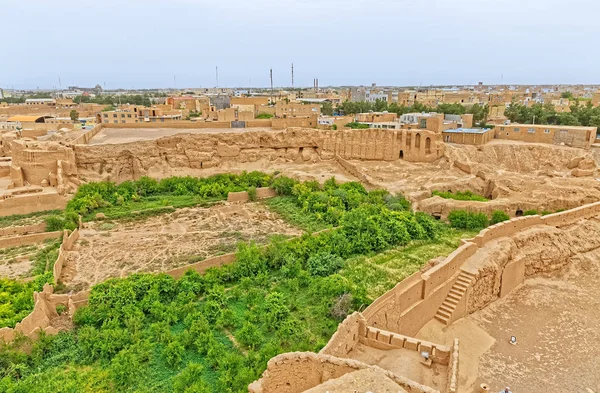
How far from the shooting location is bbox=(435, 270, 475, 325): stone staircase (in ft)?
37.0

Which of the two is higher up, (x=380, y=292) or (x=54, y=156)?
(x=54, y=156)

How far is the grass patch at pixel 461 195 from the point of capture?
59.9 ft

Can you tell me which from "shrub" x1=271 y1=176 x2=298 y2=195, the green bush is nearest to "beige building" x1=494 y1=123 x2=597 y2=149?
the green bush

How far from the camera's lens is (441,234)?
1611 centimetres

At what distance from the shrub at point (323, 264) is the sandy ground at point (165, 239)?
2.73 m

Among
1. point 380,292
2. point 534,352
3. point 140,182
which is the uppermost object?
point 140,182

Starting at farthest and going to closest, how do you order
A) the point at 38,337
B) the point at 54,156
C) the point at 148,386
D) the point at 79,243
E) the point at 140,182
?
the point at 140,182, the point at 54,156, the point at 79,243, the point at 38,337, the point at 148,386

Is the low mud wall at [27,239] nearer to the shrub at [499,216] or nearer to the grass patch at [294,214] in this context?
the grass patch at [294,214]

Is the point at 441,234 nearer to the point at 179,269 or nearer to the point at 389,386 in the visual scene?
the point at 179,269

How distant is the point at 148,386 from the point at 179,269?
4759mm

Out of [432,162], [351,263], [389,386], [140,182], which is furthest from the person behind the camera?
[432,162]

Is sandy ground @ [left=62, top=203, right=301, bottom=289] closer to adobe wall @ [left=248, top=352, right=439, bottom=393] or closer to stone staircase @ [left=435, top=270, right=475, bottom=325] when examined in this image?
stone staircase @ [left=435, top=270, right=475, bottom=325]

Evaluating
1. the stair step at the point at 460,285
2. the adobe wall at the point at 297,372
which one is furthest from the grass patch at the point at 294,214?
the adobe wall at the point at 297,372

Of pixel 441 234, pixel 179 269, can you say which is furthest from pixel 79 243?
pixel 441 234
